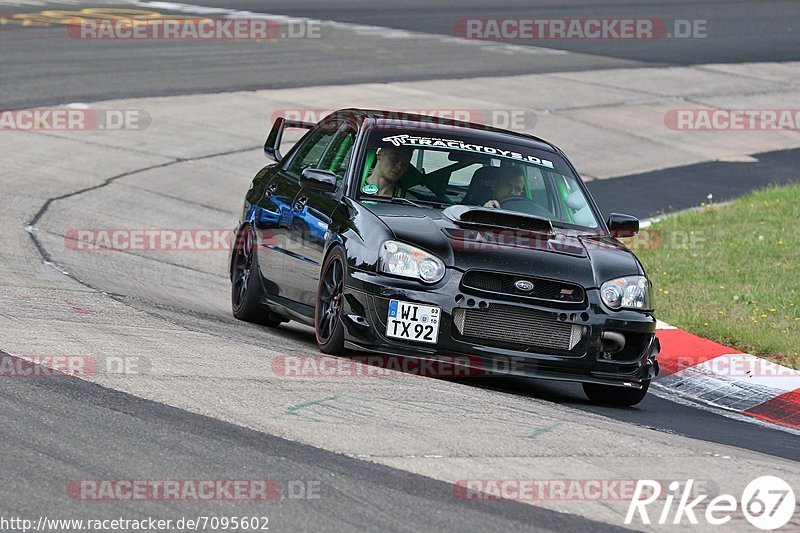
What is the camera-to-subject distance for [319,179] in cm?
876

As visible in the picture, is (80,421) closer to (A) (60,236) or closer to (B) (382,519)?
(B) (382,519)

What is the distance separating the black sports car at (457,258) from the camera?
7.73 meters

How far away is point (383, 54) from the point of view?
87.9 ft

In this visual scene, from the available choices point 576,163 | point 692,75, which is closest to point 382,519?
point 576,163

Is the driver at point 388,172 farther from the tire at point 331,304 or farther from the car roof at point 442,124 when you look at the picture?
the tire at point 331,304

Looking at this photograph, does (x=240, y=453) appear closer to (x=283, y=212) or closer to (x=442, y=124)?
(x=283, y=212)

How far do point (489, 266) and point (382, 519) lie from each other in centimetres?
295

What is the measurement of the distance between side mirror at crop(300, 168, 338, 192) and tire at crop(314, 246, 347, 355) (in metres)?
0.49

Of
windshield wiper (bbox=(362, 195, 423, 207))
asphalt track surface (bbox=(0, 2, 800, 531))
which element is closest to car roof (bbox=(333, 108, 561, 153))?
windshield wiper (bbox=(362, 195, 423, 207))

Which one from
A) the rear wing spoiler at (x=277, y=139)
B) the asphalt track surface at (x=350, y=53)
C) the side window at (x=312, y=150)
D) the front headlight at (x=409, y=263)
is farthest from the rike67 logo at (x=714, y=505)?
the asphalt track surface at (x=350, y=53)

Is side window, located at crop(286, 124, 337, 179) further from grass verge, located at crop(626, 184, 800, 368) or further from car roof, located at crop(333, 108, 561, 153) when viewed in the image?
grass verge, located at crop(626, 184, 800, 368)

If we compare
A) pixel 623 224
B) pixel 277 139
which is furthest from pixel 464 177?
pixel 277 139

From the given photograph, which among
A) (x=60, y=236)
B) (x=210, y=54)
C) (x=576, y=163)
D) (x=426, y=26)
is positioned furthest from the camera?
(x=426, y=26)

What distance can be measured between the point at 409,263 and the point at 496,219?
2.47ft
